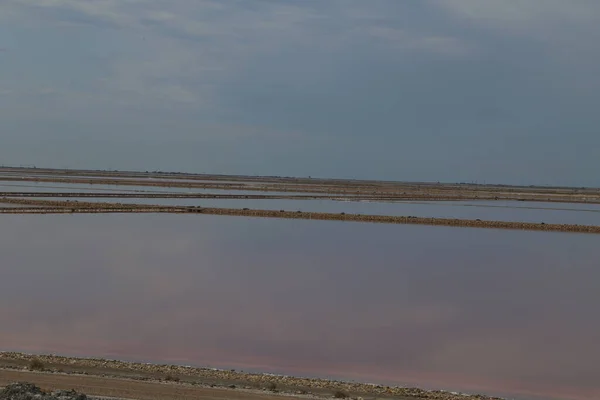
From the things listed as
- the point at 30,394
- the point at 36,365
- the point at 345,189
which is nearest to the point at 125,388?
the point at 30,394

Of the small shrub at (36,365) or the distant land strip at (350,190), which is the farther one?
the distant land strip at (350,190)

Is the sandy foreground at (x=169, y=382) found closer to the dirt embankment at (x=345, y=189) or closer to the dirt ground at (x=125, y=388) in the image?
the dirt ground at (x=125, y=388)

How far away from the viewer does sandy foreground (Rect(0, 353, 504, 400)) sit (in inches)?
252

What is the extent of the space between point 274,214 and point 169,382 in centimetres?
2310

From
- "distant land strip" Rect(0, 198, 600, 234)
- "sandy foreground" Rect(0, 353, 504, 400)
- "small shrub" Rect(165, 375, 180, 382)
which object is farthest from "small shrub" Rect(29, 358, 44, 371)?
"distant land strip" Rect(0, 198, 600, 234)

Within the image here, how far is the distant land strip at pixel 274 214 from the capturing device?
91.2 feet

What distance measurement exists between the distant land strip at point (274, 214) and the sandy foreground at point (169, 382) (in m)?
21.5

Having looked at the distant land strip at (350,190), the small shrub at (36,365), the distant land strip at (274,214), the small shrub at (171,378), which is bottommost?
the small shrub at (36,365)

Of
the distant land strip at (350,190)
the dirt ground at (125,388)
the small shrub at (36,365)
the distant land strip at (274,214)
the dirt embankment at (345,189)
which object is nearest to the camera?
the dirt ground at (125,388)

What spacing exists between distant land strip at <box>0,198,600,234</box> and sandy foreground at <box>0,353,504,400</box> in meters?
21.5

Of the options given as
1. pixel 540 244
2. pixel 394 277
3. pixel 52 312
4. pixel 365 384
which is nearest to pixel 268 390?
pixel 365 384

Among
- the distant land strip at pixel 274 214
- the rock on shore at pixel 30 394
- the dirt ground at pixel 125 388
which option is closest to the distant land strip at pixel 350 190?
the distant land strip at pixel 274 214

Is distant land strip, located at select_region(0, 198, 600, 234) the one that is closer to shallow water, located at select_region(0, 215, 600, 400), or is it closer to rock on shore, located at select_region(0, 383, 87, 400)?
shallow water, located at select_region(0, 215, 600, 400)

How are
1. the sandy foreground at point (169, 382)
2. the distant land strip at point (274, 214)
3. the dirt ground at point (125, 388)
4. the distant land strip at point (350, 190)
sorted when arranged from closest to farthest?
the dirt ground at point (125, 388) → the sandy foreground at point (169, 382) → the distant land strip at point (274, 214) → the distant land strip at point (350, 190)
